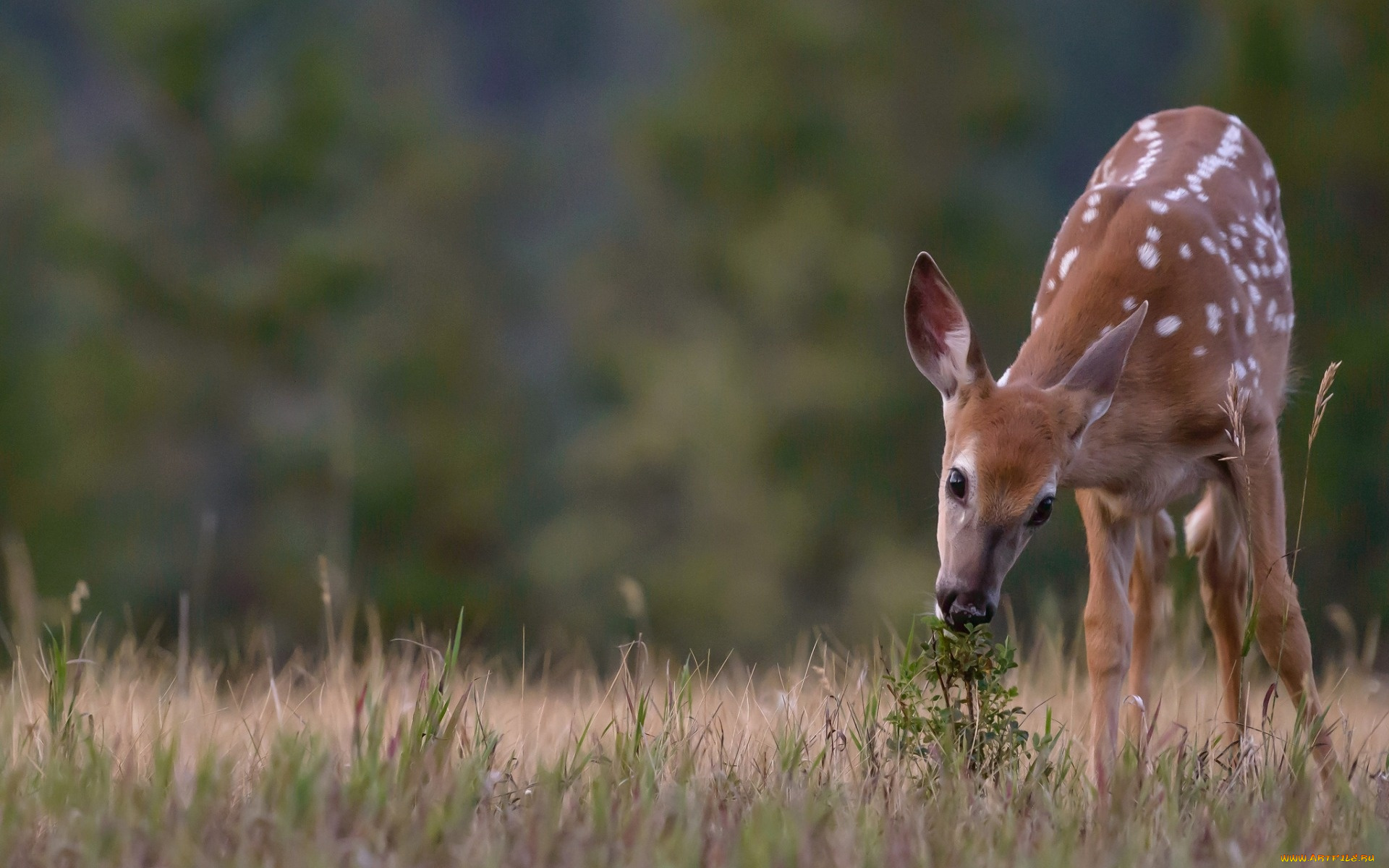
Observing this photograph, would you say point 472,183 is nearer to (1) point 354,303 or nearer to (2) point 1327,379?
(1) point 354,303

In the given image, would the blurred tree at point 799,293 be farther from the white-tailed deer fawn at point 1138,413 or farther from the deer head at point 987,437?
the deer head at point 987,437

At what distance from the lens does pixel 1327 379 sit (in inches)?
146

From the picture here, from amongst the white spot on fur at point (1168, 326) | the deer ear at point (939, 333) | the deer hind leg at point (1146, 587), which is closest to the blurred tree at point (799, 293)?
the deer hind leg at point (1146, 587)

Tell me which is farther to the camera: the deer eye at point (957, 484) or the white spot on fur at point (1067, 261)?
the white spot on fur at point (1067, 261)

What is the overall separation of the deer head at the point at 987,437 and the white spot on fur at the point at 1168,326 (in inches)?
14.3

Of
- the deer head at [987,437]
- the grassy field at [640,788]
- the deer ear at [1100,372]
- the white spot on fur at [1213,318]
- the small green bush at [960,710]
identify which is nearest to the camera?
the grassy field at [640,788]

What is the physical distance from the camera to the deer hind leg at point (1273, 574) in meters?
4.36

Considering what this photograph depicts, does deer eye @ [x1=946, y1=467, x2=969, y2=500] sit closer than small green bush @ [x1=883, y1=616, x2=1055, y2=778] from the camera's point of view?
No

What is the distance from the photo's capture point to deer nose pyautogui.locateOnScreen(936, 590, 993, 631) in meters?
3.65

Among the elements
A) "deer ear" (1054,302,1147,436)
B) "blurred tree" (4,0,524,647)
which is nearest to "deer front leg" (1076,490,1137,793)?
"deer ear" (1054,302,1147,436)

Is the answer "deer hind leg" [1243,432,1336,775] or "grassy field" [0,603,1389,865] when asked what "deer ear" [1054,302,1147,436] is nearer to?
"deer hind leg" [1243,432,1336,775]

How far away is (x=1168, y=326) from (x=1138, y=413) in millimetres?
303

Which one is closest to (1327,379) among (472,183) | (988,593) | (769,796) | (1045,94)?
(988,593)

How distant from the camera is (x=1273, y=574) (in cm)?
441
